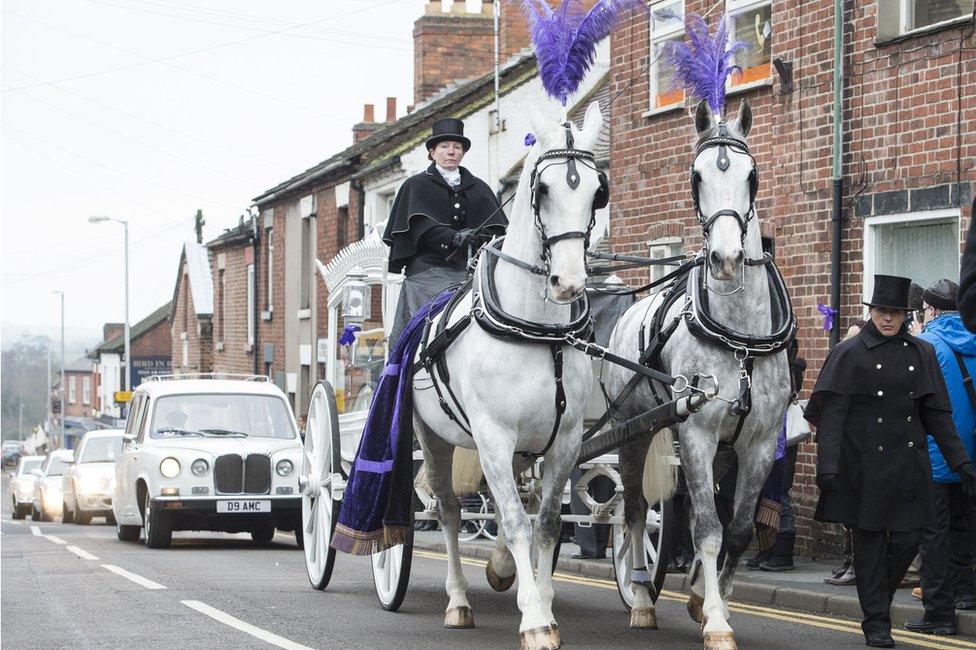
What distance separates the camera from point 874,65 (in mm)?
13531

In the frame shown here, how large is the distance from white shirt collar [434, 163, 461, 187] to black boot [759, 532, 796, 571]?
445 cm

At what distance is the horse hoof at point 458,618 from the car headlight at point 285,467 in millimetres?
7999

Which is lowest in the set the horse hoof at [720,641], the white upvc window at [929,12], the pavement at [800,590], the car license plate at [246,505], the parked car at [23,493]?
the parked car at [23,493]

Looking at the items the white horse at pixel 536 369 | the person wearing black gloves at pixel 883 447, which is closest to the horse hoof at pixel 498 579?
the white horse at pixel 536 369

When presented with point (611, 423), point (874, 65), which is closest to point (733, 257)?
point (611, 423)

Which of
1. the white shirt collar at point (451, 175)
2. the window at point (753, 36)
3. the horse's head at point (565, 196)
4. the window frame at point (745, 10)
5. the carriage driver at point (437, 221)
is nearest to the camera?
the horse's head at point (565, 196)

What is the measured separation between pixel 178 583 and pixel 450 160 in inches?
167

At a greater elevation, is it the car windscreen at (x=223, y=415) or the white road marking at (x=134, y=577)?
the car windscreen at (x=223, y=415)

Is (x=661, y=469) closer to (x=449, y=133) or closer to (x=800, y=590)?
(x=800, y=590)

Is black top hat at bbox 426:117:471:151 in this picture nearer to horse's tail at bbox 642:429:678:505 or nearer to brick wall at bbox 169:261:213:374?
horse's tail at bbox 642:429:678:505

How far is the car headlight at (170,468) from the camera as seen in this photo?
53.7 feet

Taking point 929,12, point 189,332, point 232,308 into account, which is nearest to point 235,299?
point 232,308

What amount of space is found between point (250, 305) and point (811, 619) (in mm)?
31351

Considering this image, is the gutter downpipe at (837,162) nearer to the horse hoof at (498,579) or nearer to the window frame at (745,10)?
the window frame at (745,10)
